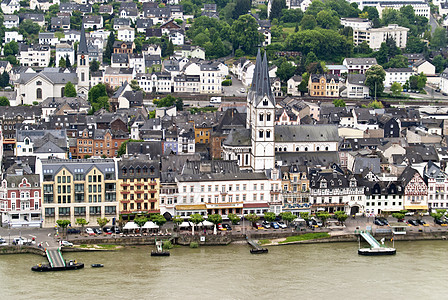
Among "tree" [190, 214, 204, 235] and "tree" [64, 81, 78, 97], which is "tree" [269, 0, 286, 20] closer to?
"tree" [64, 81, 78, 97]

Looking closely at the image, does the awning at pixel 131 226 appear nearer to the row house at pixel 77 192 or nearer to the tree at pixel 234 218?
the row house at pixel 77 192

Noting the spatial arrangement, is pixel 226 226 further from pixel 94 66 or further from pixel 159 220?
pixel 94 66

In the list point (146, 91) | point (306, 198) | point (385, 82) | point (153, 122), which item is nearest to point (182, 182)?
point (306, 198)

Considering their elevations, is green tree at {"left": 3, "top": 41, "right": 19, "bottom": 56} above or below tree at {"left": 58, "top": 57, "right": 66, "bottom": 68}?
above

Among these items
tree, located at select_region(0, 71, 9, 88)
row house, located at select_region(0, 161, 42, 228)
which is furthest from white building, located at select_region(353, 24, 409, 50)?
row house, located at select_region(0, 161, 42, 228)

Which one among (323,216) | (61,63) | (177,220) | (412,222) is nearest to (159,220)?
(177,220)

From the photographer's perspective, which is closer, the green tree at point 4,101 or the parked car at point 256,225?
the parked car at point 256,225

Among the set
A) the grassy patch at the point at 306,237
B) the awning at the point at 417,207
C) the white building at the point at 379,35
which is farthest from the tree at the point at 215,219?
the white building at the point at 379,35
